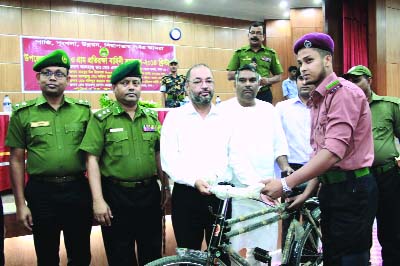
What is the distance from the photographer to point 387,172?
8.49ft

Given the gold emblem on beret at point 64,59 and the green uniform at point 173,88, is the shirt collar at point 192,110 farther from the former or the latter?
the green uniform at point 173,88

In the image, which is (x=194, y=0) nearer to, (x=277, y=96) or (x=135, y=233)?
(x=277, y=96)

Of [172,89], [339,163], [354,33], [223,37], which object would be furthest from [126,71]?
[223,37]

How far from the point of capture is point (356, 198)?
171 centimetres

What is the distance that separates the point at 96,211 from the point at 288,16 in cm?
939

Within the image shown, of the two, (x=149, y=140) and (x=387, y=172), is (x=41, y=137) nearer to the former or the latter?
(x=149, y=140)

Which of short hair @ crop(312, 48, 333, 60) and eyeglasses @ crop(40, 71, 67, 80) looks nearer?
short hair @ crop(312, 48, 333, 60)

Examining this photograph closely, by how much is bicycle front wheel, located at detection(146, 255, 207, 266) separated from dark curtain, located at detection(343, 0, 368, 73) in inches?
267

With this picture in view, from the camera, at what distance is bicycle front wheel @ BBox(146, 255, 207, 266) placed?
1688mm

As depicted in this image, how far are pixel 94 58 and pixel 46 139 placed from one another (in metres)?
6.75

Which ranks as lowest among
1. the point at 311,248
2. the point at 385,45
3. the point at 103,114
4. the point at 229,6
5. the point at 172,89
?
the point at 311,248

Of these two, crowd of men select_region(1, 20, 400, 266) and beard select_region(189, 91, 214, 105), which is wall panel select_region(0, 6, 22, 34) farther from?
beard select_region(189, 91, 214, 105)

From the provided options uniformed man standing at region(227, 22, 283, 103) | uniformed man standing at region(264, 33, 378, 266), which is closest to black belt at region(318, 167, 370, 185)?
uniformed man standing at region(264, 33, 378, 266)

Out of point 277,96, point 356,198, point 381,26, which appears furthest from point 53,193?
point 277,96
